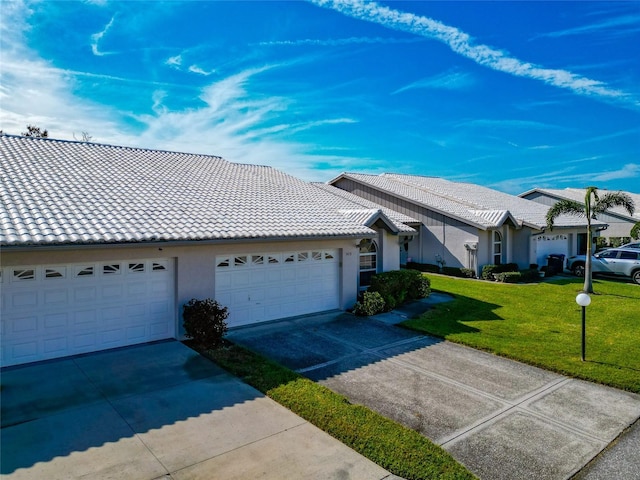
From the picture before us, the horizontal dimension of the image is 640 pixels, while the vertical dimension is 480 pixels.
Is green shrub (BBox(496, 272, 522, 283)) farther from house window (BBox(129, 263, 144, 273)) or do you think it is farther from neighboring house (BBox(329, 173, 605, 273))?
house window (BBox(129, 263, 144, 273))

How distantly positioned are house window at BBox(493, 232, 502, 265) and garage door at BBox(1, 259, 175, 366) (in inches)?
735

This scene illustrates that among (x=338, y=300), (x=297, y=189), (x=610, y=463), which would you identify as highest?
(x=297, y=189)

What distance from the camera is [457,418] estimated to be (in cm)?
719

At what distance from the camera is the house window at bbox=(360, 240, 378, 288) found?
58.5 feet

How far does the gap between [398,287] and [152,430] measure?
36.7 ft

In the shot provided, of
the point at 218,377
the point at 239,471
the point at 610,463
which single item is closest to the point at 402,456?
the point at 239,471

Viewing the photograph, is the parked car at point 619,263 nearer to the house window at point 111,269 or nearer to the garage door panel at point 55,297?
the house window at point 111,269

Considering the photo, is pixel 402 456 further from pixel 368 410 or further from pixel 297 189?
pixel 297 189

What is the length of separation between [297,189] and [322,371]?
11.1 meters


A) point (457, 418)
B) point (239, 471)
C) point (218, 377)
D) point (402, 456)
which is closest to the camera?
point (239, 471)

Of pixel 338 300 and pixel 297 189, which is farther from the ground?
pixel 297 189

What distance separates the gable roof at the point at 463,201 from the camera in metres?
23.2

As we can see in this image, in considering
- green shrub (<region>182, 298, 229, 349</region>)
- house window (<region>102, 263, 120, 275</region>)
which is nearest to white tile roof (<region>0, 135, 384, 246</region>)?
house window (<region>102, 263, 120, 275</region>)

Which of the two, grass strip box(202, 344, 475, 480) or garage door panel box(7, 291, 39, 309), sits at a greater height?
garage door panel box(7, 291, 39, 309)
